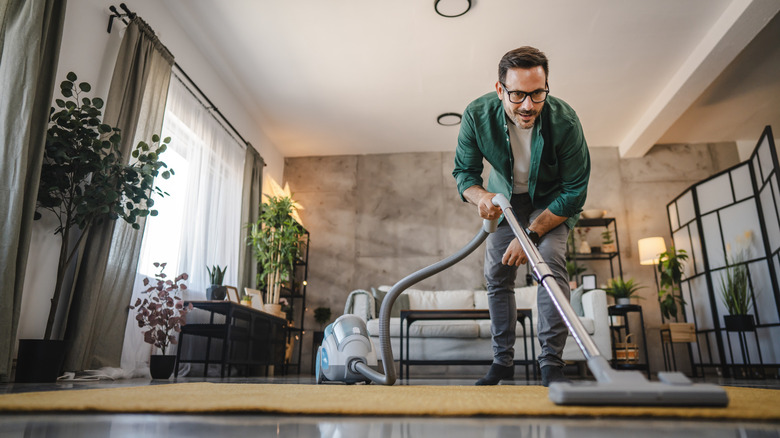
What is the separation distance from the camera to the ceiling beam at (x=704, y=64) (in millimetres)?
3629

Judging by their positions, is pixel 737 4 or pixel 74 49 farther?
pixel 737 4

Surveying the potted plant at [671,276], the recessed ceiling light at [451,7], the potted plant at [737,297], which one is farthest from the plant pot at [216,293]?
the potted plant at [671,276]

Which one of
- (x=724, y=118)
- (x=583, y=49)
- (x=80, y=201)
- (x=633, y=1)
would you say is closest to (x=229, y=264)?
(x=80, y=201)

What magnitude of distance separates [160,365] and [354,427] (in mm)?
2837

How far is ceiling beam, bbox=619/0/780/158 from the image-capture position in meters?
3.63

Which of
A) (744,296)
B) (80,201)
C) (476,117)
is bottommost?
(744,296)

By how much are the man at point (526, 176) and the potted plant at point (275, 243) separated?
3.42 metres

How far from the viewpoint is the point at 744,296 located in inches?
170

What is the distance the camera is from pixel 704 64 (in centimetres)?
424

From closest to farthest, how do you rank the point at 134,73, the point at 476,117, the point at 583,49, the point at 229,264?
the point at 476,117
the point at 134,73
the point at 583,49
the point at 229,264

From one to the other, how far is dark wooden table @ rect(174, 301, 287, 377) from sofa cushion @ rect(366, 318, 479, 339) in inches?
39.5

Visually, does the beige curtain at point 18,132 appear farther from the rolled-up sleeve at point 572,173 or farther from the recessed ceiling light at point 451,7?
the recessed ceiling light at point 451,7

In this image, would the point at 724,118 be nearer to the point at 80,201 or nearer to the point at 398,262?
the point at 398,262

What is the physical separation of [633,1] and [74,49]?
3880 millimetres
